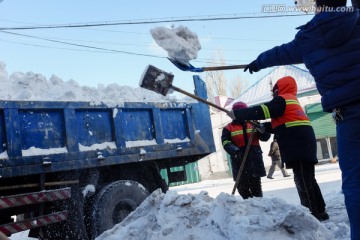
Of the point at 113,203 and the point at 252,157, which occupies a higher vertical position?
the point at 252,157

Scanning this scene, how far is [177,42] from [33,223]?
Result: 260cm

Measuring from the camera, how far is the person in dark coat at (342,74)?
6.90ft

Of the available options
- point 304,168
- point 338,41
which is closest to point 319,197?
point 304,168

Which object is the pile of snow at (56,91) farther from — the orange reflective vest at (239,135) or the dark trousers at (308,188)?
the dark trousers at (308,188)

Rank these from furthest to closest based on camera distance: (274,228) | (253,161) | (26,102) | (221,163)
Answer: (221,163)
(253,161)
(26,102)
(274,228)

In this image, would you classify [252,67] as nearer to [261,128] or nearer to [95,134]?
[261,128]

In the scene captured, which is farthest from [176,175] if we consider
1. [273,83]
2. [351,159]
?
[273,83]

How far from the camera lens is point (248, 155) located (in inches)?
193

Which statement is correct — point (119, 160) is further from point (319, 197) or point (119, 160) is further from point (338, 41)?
point (338, 41)

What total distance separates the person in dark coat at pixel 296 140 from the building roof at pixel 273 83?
1553 centimetres

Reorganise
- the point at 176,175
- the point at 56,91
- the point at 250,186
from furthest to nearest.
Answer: the point at 176,175
the point at 250,186
the point at 56,91

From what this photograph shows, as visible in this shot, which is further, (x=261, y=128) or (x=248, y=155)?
(x=248, y=155)

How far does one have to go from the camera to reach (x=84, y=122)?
4641mm

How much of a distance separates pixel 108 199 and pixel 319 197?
2.39 m
